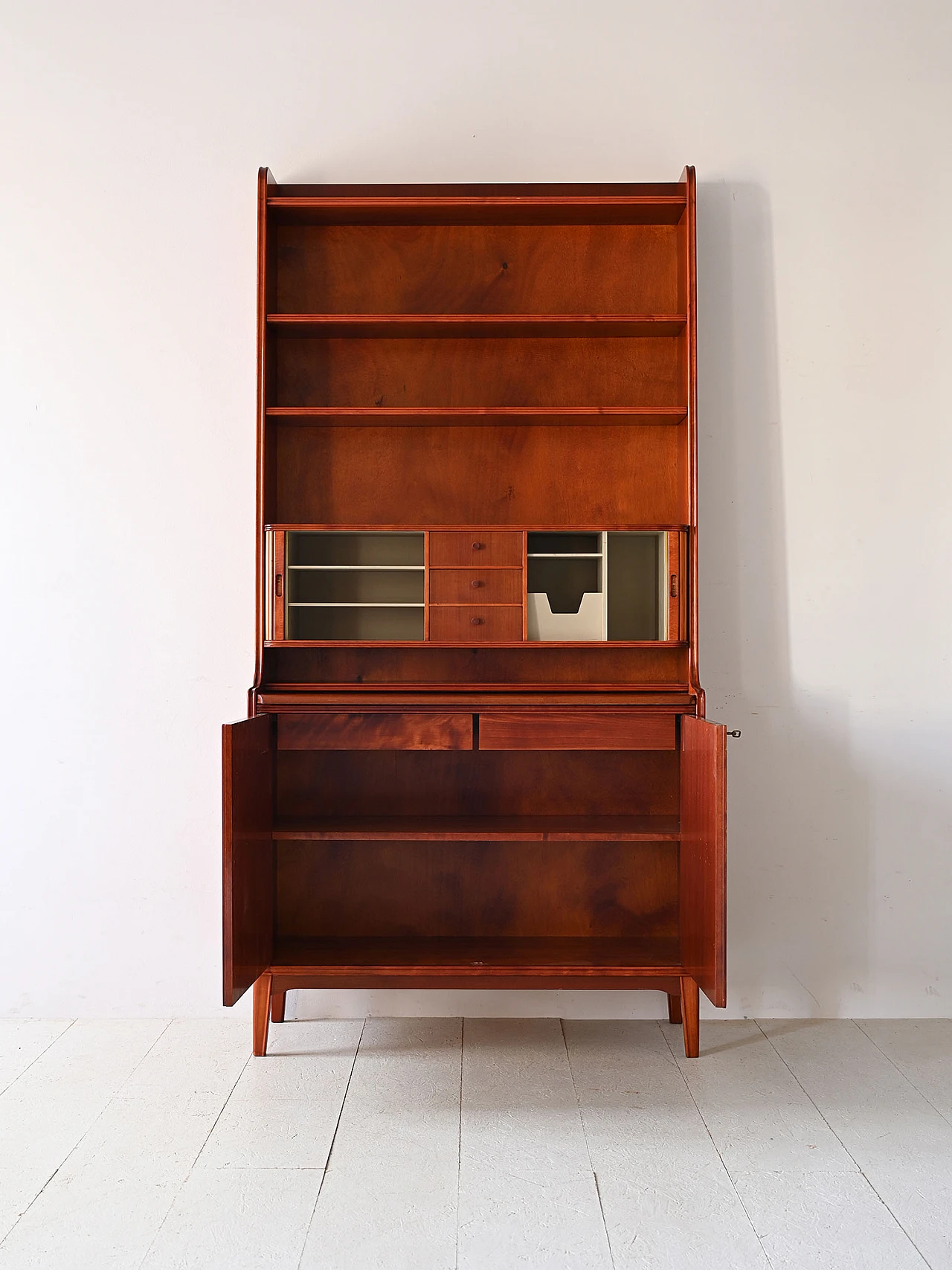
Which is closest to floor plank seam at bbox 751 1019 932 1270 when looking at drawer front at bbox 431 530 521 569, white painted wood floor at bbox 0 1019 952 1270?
white painted wood floor at bbox 0 1019 952 1270

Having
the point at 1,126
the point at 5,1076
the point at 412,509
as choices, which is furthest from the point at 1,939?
the point at 1,126

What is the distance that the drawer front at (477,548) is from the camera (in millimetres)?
2498

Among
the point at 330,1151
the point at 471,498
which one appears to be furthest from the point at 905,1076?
the point at 471,498

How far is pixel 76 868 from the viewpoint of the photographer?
2.74 metres

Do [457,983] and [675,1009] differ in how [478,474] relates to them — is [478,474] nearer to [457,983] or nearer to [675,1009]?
[457,983]

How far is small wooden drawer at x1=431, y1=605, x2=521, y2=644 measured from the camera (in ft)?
8.19

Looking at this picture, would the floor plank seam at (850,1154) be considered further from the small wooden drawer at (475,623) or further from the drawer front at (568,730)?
the small wooden drawer at (475,623)

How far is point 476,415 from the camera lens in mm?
2551

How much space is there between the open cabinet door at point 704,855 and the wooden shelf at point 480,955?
0.37 ft

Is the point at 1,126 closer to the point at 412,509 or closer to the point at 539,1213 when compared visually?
the point at 412,509

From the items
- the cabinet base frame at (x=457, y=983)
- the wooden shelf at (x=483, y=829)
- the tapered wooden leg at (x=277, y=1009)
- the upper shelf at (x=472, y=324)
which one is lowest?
the tapered wooden leg at (x=277, y=1009)

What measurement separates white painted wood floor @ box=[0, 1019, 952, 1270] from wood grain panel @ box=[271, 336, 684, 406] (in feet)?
5.83

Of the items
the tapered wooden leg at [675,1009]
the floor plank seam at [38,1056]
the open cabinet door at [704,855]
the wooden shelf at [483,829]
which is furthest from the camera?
the tapered wooden leg at [675,1009]

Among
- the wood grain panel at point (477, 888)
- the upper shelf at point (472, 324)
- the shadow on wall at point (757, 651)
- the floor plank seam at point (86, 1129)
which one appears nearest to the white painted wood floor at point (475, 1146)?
the floor plank seam at point (86, 1129)
